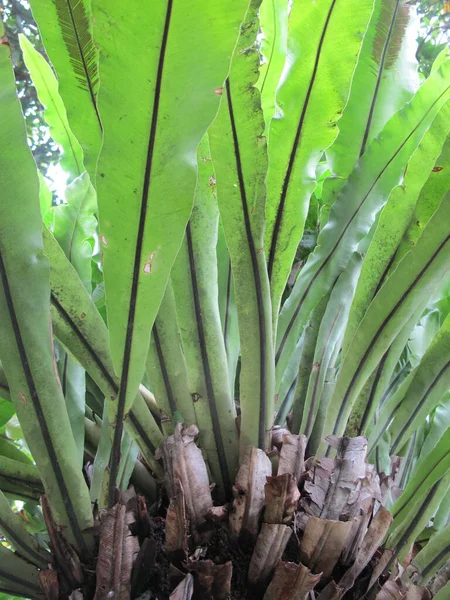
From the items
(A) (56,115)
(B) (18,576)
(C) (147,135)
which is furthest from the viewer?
(A) (56,115)

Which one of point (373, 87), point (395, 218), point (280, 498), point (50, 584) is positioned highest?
point (373, 87)

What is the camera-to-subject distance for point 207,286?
567 mm

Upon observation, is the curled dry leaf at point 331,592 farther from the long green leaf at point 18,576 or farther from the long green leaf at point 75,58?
the long green leaf at point 75,58

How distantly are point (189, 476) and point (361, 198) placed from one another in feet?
1.32

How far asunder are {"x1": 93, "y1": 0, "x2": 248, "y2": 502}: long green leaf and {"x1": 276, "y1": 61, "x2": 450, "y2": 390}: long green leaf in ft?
0.86

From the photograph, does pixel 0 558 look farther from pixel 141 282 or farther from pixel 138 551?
pixel 141 282

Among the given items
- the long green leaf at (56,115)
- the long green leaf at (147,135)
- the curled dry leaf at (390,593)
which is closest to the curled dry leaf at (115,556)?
the long green leaf at (147,135)

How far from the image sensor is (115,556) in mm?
464

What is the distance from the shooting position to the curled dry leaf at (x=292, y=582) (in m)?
0.44

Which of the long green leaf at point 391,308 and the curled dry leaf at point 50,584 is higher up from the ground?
the long green leaf at point 391,308

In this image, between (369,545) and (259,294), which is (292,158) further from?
(369,545)

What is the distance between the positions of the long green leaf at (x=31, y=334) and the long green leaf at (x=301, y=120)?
0.86 feet

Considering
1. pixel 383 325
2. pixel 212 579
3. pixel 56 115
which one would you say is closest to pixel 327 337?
pixel 383 325

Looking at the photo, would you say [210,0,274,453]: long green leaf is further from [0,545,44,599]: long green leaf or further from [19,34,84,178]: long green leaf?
[19,34,84,178]: long green leaf
